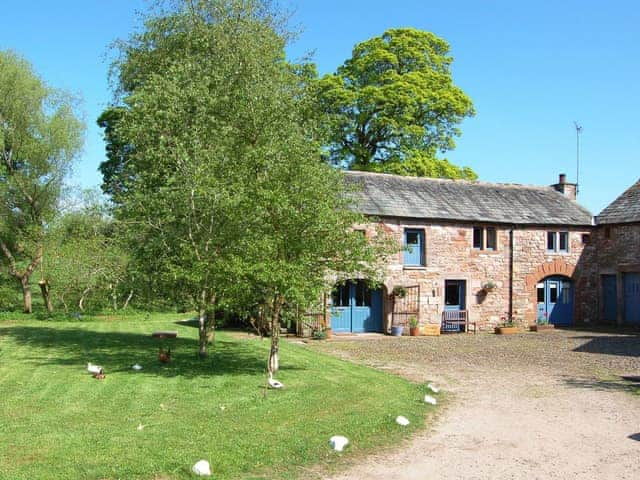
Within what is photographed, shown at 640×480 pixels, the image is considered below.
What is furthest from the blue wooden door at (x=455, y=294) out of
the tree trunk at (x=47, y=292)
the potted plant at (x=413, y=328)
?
the tree trunk at (x=47, y=292)

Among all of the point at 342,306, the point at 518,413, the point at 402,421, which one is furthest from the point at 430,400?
the point at 342,306

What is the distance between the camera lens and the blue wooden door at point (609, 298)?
1130 inches

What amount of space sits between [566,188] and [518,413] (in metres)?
22.9

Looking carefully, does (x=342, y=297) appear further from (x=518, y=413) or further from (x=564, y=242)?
(x=518, y=413)

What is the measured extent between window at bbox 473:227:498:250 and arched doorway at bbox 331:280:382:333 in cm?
486

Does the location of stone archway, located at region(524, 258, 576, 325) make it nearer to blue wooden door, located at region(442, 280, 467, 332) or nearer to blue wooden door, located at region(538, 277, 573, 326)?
blue wooden door, located at region(538, 277, 573, 326)

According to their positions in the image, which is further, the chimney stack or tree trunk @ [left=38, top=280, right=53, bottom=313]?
the chimney stack

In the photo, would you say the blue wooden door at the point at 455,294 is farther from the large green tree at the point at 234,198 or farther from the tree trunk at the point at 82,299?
the tree trunk at the point at 82,299

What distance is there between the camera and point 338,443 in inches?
323

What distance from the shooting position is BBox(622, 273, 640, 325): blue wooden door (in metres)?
27.7

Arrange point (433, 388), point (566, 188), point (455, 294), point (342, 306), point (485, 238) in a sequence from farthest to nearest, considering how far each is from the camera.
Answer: point (566, 188) < point (485, 238) < point (455, 294) < point (342, 306) < point (433, 388)

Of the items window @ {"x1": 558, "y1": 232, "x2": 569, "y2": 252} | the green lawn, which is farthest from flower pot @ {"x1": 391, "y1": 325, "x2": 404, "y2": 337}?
window @ {"x1": 558, "y1": 232, "x2": 569, "y2": 252}

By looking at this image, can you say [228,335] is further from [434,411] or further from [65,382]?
[434,411]

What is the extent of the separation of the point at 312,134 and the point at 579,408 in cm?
811
